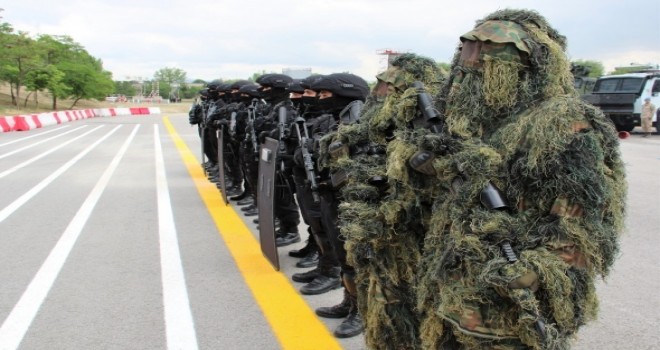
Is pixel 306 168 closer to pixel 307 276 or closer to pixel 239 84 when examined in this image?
pixel 307 276

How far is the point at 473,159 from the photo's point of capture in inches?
75.2

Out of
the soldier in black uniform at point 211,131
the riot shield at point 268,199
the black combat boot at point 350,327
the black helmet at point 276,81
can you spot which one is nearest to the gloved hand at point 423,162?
the black combat boot at point 350,327

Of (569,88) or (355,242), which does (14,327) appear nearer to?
(355,242)

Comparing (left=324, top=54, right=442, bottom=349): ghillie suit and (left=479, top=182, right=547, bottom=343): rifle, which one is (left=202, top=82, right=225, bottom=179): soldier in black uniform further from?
(left=479, top=182, right=547, bottom=343): rifle

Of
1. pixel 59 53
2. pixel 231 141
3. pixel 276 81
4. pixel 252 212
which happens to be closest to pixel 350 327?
pixel 252 212

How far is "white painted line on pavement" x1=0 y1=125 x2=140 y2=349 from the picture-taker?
11.5ft

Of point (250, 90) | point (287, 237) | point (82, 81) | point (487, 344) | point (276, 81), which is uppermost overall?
point (276, 81)

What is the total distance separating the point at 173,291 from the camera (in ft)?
14.0

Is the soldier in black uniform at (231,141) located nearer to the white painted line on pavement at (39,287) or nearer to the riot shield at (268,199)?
the white painted line on pavement at (39,287)

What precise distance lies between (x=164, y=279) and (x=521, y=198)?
132 inches

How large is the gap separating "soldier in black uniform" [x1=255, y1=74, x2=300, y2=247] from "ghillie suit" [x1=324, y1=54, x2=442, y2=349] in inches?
69.6

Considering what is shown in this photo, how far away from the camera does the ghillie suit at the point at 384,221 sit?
2.48 metres

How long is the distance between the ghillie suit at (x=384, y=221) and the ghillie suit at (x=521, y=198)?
1.14ft

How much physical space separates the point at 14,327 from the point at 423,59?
9.85ft
